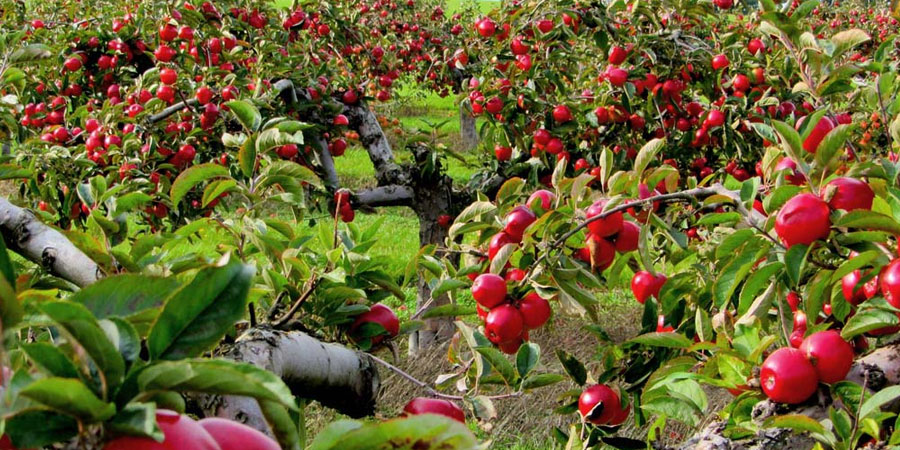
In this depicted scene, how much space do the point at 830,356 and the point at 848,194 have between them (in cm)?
22

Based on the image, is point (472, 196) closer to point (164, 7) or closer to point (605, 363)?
point (164, 7)

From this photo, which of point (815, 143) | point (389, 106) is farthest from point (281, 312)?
point (389, 106)

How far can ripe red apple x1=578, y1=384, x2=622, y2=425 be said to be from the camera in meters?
1.41

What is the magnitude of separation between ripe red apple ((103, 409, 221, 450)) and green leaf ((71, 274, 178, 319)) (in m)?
0.09

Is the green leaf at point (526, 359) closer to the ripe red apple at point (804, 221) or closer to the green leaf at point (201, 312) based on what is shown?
the ripe red apple at point (804, 221)

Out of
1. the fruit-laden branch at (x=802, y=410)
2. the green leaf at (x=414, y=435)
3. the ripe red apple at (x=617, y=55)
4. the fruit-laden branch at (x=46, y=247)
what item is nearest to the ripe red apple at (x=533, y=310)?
the fruit-laden branch at (x=802, y=410)

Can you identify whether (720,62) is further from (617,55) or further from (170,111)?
(170,111)

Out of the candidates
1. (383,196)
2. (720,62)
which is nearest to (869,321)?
(720,62)

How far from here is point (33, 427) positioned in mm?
362

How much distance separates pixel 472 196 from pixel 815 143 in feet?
7.43

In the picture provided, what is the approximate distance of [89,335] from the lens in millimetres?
364

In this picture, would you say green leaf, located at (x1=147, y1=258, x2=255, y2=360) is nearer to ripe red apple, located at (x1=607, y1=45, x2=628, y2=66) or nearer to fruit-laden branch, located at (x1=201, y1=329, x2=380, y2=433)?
fruit-laden branch, located at (x1=201, y1=329, x2=380, y2=433)

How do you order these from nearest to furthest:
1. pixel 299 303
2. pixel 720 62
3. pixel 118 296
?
1. pixel 118 296
2. pixel 299 303
3. pixel 720 62

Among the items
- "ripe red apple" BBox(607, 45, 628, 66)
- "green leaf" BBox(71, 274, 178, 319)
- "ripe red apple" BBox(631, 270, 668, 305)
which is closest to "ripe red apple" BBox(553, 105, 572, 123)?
"ripe red apple" BBox(607, 45, 628, 66)
